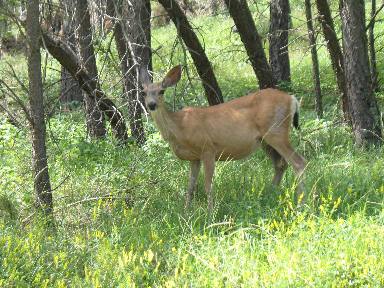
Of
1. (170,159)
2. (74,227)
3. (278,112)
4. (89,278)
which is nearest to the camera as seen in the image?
(89,278)

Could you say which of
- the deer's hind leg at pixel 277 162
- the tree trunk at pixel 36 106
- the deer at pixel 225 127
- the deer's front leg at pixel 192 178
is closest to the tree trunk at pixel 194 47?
the deer at pixel 225 127

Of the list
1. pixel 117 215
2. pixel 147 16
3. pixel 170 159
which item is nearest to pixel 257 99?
pixel 170 159

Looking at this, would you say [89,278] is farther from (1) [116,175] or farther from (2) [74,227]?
(1) [116,175]

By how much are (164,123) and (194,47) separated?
2.36 m

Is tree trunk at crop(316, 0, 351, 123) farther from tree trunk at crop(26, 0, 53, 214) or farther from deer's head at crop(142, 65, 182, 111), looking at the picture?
tree trunk at crop(26, 0, 53, 214)

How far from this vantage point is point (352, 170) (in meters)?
6.72

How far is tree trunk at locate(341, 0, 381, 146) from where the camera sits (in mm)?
8367

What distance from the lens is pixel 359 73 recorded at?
27.7 ft

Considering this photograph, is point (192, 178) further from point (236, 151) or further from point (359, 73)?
point (359, 73)

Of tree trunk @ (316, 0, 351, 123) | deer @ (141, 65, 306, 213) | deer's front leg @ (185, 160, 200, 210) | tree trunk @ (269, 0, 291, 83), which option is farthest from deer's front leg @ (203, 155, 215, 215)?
tree trunk @ (269, 0, 291, 83)

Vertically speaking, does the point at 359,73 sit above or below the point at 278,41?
below

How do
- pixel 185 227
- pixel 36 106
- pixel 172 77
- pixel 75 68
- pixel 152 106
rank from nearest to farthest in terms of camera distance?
pixel 185 227 < pixel 36 106 < pixel 152 106 < pixel 172 77 < pixel 75 68

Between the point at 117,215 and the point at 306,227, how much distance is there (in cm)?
170

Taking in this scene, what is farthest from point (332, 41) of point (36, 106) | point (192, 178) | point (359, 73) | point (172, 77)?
point (36, 106)
